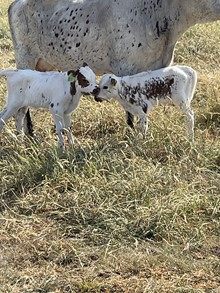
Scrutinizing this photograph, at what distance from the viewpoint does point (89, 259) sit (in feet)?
15.4

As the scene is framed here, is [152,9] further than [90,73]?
Yes

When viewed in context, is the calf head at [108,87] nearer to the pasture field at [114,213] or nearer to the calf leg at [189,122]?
the pasture field at [114,213]

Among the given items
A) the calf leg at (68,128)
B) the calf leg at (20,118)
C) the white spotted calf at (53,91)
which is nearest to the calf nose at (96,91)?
the white spotted calf at (53,91)

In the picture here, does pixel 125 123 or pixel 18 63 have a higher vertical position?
pixel 18 63

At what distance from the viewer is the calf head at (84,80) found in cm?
614

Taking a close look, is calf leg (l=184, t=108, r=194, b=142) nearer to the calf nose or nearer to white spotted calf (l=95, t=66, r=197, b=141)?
white spotted calf (l=95, t=66, r=197, b=141)

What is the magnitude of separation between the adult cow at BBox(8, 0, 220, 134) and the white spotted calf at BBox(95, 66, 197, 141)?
1.08ft

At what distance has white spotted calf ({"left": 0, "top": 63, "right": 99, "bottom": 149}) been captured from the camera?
20.4ft

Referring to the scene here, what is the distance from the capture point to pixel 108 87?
6316 mm

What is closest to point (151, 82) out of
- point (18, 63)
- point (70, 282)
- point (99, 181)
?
point (99, 181)

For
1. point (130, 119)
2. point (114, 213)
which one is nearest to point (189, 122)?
point (130, 119)

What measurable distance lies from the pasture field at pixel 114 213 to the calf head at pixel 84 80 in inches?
22.2

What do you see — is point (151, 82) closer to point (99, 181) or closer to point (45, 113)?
point (99, 181)

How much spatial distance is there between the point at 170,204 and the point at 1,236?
1.36 metres
